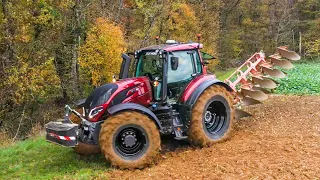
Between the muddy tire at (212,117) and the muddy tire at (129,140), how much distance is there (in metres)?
0.95

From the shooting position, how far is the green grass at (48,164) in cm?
599

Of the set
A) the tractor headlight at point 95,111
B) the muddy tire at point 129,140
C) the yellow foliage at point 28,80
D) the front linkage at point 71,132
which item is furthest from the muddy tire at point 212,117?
the yellow foliage at point 28,80

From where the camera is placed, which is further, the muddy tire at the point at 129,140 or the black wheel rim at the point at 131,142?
the black wheel rim at the point at 131,142

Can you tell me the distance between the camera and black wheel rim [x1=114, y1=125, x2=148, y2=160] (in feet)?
20.1

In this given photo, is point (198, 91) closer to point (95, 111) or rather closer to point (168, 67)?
point (168, 67)

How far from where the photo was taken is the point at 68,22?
18.8m

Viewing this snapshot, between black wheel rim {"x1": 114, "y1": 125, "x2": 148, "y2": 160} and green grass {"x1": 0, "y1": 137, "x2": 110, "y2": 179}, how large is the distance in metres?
0.41

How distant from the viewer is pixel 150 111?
251 inches

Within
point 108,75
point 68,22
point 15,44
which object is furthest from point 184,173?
point 68,22

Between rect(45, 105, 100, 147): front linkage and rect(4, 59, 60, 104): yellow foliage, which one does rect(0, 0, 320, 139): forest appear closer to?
rect(4, 59, 60, 104): yellow foliage

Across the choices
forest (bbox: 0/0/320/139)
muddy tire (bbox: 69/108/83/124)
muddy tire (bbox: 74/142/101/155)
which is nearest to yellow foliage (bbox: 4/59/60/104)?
forest (bbox: 0/0/320/139)

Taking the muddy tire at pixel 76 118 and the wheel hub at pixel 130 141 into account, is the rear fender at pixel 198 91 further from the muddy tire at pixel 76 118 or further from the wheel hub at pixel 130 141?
the muddy tire at pixel 76 118

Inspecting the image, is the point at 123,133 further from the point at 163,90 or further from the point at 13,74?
the point at 13,74

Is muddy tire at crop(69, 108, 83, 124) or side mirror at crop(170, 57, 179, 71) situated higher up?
side mirror at crop(170, 57, 179, 71)
